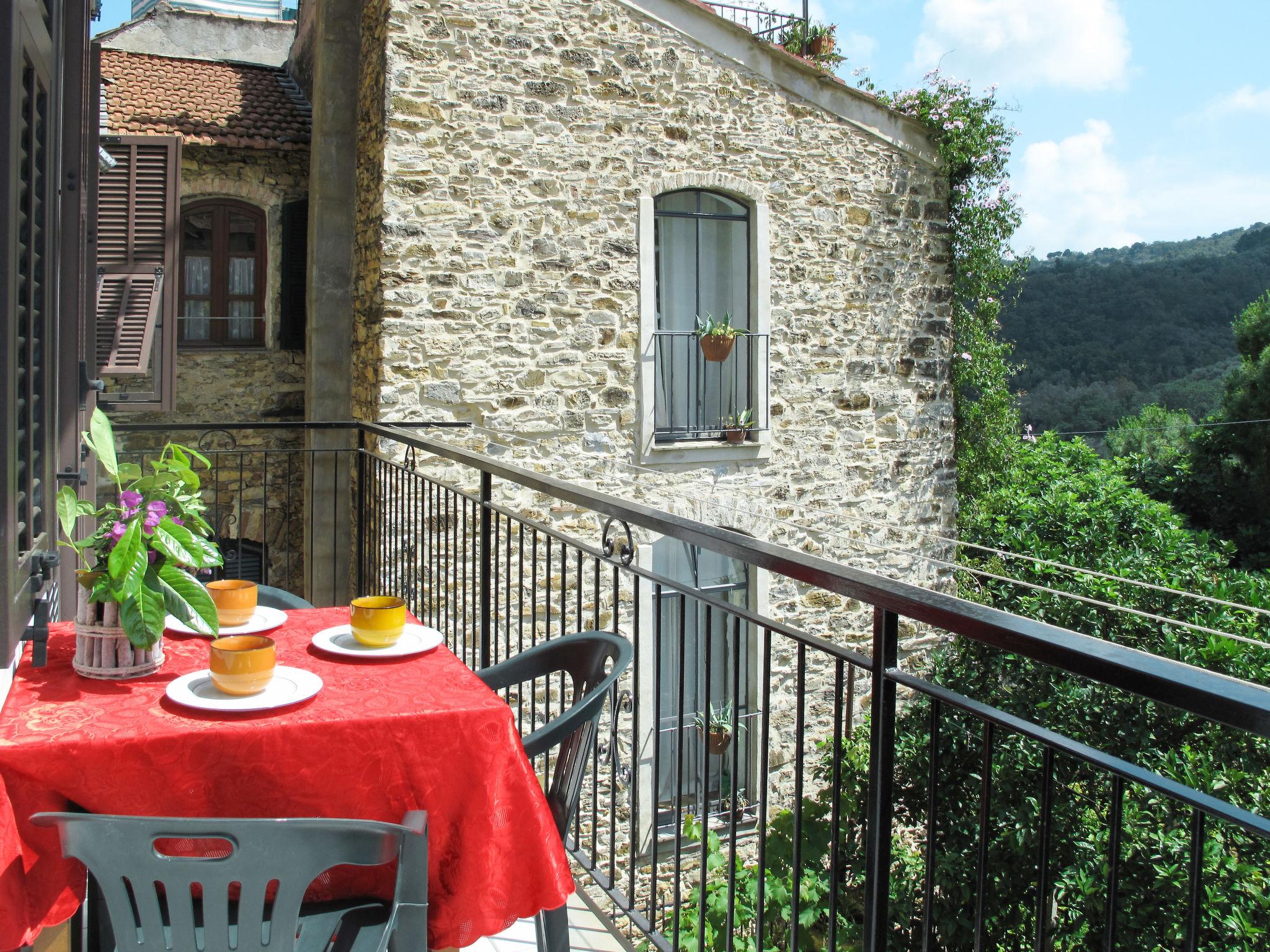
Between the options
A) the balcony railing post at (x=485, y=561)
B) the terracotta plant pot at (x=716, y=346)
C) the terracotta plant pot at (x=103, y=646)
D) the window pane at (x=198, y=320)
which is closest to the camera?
the terracotta plant pot at (x=103, y=646)

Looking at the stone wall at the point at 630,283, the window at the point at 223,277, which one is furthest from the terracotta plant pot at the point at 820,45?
the window at the point at 223,277

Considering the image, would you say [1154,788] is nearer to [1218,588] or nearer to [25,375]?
[25,375]

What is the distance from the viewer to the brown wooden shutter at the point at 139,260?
17.1 ft

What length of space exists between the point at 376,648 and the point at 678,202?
6.93 m

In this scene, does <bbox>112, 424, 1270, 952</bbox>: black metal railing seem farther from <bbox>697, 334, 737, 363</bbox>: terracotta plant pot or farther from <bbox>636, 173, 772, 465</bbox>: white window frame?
<bbox>697, 334, 737, 363</bbox>: terracotta plant pot

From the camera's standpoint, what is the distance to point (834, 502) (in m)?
9.01

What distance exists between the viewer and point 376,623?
2.09 m

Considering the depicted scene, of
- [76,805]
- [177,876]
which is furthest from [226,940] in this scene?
[76,805]

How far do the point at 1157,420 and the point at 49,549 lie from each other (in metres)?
22.7

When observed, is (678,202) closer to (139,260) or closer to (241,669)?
(139,260)

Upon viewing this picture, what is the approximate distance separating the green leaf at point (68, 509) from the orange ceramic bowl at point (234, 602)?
1.40 ft

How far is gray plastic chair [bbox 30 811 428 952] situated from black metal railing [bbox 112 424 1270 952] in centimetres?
60

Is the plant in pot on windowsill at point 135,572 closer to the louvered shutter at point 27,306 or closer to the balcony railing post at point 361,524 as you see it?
the louvered shutter at point 27,306

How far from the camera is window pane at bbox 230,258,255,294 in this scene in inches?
351
